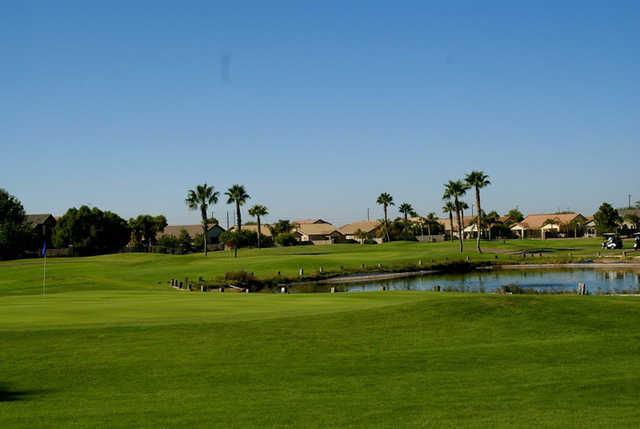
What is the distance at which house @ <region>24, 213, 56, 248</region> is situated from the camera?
130 meters

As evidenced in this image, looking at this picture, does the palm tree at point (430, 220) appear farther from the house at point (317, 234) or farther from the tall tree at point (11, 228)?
the tall tree at point (11, 228)

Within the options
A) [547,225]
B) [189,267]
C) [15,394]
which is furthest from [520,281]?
[547,225]

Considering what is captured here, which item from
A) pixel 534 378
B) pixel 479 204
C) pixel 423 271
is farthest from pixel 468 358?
pixel 479 204

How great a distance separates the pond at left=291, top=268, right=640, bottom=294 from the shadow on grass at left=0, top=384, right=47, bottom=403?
47681mm

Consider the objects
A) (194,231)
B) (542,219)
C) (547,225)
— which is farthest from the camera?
(542,219)

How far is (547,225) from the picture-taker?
183250mm

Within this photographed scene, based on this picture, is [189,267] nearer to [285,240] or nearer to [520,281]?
[520,281]

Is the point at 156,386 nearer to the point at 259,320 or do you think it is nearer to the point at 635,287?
the point at 259,320

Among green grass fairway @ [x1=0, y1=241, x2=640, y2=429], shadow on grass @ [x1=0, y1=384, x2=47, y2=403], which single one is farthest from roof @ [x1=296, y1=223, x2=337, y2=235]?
shadow on grass @ [x1=0, y1=384, x2=47, y2=403]

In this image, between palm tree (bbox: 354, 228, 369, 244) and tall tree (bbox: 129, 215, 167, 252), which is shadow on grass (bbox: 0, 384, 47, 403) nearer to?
tall tree (bbox: 129, 215, 167, 252)

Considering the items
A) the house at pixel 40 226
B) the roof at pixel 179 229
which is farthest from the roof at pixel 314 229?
the house at pixel 40 226

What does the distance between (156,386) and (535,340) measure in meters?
10.6

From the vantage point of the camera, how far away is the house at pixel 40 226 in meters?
130

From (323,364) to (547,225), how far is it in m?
176
